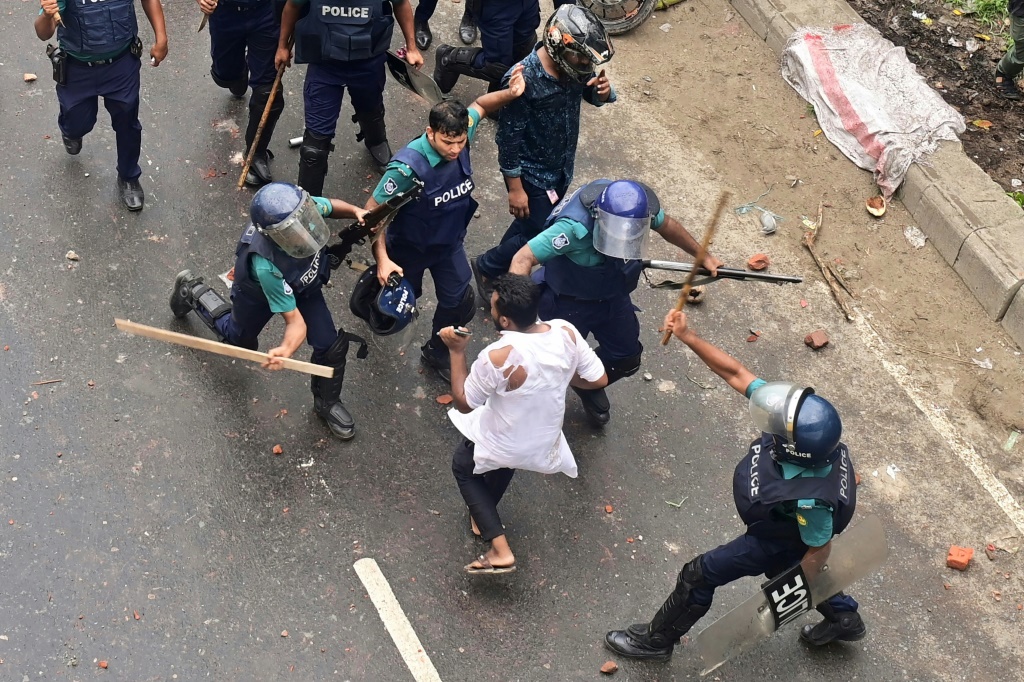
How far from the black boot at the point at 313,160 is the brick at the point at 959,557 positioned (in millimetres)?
4245

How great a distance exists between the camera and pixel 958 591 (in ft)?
16.4

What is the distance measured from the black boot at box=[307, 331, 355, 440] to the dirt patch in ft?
16.4

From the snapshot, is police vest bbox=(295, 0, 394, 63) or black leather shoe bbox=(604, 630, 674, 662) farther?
police vest bbox=(295, 0, 394, 63)

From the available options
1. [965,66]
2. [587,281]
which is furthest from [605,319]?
[965,66]

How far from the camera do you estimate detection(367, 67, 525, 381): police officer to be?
4824 millimetres

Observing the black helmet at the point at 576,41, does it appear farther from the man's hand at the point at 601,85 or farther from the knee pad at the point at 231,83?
the knee pad at the point at 231,83

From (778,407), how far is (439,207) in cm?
205

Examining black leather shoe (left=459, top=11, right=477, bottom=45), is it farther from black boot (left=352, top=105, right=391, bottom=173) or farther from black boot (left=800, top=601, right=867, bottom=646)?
black boot (left=800, top=601, right=867, bottom=646)

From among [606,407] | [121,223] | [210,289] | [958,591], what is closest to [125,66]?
[121,223]

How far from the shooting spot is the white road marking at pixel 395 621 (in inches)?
177

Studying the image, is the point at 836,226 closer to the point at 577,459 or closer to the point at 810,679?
the point at 577,459

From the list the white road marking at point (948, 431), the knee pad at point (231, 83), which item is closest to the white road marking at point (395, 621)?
the white road marking at point (948, 431)

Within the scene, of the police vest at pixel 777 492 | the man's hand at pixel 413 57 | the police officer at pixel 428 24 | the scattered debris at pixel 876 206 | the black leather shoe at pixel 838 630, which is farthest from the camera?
the police officer at pixel 428 24

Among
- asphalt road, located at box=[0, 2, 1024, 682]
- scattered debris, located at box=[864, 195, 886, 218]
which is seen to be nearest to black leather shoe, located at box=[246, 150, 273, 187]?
asphalt road, located at box=[0, 2, 1024, 682]
